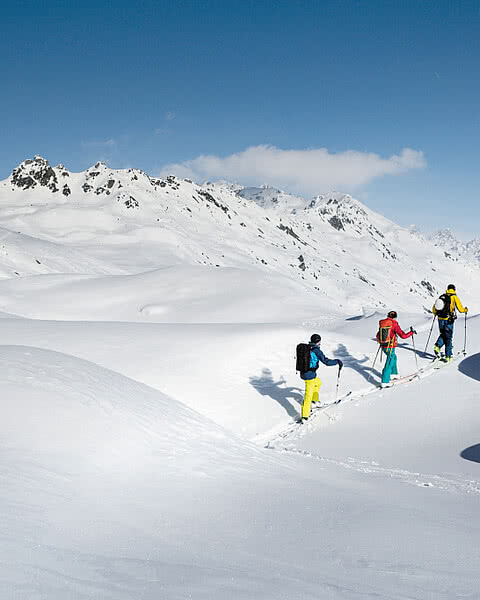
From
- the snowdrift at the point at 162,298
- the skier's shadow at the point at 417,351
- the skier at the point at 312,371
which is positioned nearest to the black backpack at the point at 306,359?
the skier at the point at 312,371

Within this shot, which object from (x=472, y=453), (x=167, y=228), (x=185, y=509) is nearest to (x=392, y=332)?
(x=472, y=453)

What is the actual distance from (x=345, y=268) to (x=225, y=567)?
547 feet

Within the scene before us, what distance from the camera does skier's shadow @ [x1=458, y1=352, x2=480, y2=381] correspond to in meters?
13.0

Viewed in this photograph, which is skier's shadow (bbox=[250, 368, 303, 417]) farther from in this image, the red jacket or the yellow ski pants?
the red jacket

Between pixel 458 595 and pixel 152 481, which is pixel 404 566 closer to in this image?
pixel 458 595

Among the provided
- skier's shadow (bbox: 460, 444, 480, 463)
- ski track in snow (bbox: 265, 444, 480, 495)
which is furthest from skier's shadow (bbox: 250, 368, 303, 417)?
skier's shadow (bbox: 460, 444, 480, 463)

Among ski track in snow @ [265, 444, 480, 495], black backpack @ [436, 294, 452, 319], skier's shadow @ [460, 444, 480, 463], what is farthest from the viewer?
black backpack @ [436, 294, 452, 319]

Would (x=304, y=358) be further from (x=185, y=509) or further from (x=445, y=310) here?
(x=185, y=509)

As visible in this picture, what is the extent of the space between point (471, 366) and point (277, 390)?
548 centimetres

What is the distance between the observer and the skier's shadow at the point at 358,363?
575 inches

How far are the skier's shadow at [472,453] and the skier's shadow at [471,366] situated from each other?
3.76 meters

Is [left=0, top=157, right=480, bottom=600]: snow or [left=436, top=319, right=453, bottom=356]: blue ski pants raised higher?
[left=436, top=319, right=453, bottom=356]: blue ski pants

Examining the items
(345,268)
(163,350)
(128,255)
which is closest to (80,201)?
(128,255)

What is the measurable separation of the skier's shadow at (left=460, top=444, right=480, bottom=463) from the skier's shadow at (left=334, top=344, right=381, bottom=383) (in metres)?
4.88
